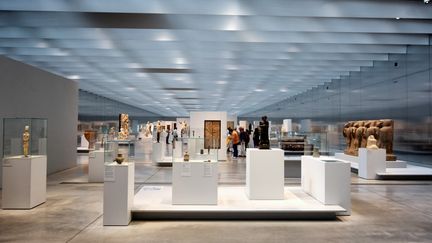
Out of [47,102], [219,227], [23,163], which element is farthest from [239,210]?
[47,102]

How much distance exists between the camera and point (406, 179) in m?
12.1

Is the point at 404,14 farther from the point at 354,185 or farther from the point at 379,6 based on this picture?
the point at 354,185

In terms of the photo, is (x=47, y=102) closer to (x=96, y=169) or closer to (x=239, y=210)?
(x=96, y=169)

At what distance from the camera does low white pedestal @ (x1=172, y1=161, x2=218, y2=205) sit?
723 centimetres

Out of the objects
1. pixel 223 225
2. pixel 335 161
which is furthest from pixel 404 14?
pixel 223 225

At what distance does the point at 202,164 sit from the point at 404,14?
6.03m

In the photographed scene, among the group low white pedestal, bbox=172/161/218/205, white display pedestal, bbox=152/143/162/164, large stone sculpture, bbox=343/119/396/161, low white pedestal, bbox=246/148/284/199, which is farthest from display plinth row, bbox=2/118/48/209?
large stone sculpture, bbox=343/119/396/161

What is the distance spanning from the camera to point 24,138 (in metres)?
7.95

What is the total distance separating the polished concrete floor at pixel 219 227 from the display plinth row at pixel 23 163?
289mm

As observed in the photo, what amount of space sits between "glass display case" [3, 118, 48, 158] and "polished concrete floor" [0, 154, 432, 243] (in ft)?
4.01

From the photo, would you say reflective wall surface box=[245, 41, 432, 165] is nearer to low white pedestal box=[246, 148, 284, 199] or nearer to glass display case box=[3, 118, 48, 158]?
low white pedestal box=[246, 148, 284, 199]

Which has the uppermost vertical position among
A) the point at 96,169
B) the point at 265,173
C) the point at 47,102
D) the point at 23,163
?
the point at 47,102

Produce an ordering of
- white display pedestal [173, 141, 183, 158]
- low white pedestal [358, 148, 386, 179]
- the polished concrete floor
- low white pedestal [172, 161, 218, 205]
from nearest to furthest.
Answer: the polished concrete floor
low white pedestal [172, 161, 218, 205]
white display pedestal [173, 141, 183, 158]
low white pedestal [358, 148, 386, 179]

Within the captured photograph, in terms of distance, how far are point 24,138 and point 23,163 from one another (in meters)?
0.61
